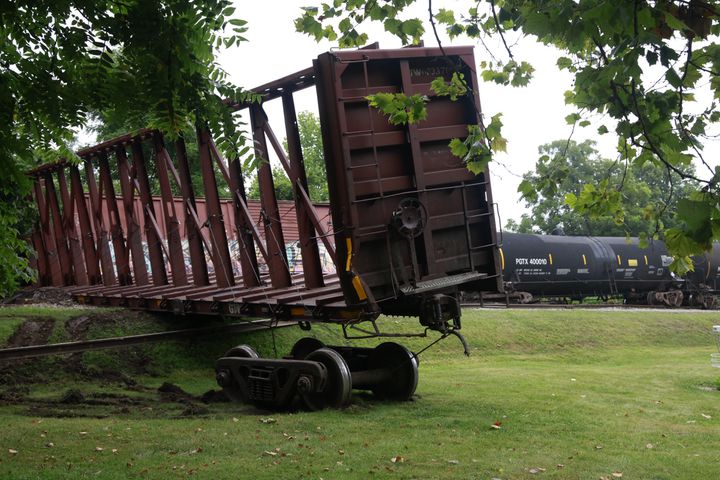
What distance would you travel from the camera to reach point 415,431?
8117 mm

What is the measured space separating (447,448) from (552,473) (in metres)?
1.19

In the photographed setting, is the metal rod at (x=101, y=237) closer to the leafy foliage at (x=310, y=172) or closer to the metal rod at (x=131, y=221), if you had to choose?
the metal rod at (x=131, y=221)

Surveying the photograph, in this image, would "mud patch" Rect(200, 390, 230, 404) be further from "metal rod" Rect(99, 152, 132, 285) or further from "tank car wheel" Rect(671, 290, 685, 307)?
"tank car wheel" Rect(671, 290, 685, 307)

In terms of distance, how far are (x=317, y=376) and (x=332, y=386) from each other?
364 mm

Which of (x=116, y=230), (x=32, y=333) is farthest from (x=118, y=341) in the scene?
(x=116, y=230)

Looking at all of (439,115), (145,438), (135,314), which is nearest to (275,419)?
(145,438)

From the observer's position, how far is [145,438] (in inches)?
298

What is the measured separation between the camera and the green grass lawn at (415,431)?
6.48 meters

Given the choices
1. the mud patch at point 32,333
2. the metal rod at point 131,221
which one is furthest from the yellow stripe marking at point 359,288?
the mud patch at point 32,333

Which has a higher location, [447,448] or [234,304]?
[234,304]

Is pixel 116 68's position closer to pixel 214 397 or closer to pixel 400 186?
pixel 400 186

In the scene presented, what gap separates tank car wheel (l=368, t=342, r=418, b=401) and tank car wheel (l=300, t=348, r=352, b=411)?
1.04 m

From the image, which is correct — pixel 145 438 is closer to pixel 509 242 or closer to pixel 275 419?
pixel 275 419

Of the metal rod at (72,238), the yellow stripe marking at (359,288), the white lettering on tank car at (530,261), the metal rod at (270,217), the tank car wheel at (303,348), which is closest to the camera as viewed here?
the yellow stripe marking at (359,288)
